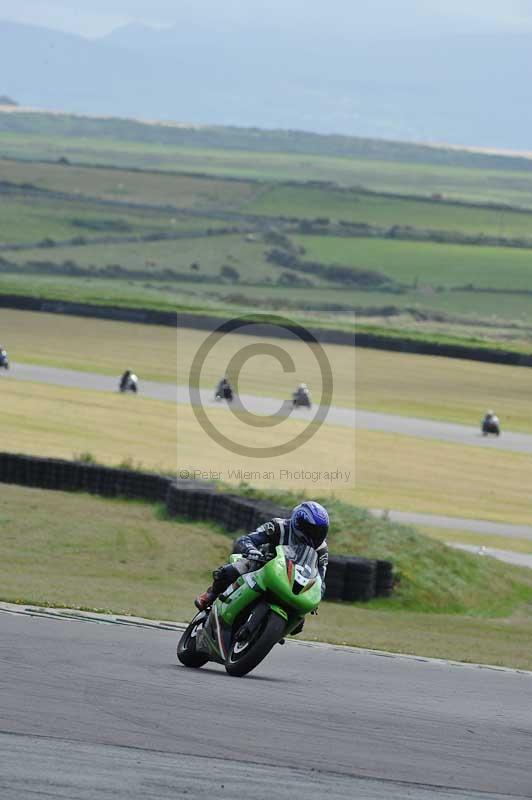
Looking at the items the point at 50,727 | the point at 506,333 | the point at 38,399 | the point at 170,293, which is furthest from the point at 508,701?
the point at 170,293

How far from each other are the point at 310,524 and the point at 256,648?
0.89 meters

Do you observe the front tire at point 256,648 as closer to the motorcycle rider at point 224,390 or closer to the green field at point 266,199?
the motorcycle rider at point 224,390

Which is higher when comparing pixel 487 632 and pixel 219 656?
pixel 219 656

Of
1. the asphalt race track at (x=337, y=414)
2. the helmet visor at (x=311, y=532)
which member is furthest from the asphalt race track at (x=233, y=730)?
the asphalt race track at (x=337, y=414)

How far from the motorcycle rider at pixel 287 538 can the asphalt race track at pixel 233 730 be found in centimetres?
74

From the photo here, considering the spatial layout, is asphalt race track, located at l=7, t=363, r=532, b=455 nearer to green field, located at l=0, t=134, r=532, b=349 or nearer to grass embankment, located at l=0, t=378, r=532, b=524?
grass embankment, located at l=0, t=378, r=532, b=524

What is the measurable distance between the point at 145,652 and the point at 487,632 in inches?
280

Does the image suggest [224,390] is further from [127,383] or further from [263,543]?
[263,543]

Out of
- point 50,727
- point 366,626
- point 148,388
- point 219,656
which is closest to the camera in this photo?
point 50,727

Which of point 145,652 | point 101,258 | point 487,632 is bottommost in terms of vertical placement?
point 487,632

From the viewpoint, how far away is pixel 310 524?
10062 mm

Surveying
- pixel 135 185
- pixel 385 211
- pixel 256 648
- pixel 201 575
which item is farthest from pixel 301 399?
pixel 135 185

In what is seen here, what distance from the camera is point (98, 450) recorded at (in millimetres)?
32969

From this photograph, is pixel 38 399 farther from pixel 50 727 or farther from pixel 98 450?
pixel 50 727
